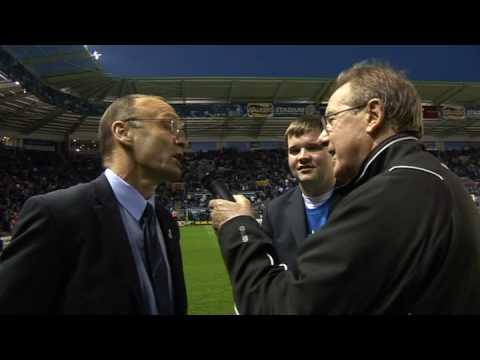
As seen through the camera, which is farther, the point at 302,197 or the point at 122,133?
the point at 302,197

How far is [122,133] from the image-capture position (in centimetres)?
208

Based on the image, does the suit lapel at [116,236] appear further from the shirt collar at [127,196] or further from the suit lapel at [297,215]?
the suit lapel at [297,215]

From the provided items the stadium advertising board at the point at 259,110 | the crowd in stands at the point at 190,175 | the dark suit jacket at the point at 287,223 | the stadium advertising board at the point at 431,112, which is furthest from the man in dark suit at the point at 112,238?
the stadium advertising board at the point at 431,112

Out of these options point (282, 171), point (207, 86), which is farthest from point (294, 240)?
point (282, 171)

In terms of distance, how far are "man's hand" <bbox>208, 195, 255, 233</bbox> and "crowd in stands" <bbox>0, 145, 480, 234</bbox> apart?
830 inches

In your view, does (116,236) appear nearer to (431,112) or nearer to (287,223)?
(287,223)

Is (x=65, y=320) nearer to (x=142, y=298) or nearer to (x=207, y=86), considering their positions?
(x=142, y=298)

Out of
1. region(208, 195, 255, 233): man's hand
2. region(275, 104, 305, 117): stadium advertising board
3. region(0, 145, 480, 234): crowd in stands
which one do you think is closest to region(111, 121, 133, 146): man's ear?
region(208, 195, 255, 233): man's hand

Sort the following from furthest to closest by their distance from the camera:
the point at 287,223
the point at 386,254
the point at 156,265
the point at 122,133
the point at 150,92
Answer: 1. the point at 150,92
2. the point at 287,223
3. the point at 122,133
4. the point at 156,265
5. the point at 386,254

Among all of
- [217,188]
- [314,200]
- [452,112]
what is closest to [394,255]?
[217,188]

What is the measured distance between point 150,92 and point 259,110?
302 inches

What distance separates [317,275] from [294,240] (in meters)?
1.47

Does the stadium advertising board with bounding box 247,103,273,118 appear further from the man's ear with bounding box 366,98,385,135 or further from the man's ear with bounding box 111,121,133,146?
the man's ear with bounding box 366,98,385,135

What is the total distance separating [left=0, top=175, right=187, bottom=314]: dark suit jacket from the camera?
61.9 inches
